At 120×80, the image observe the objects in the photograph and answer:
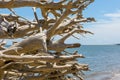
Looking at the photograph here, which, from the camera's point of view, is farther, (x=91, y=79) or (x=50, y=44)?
(x=91, y=79)

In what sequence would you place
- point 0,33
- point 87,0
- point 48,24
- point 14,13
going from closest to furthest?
point 87,0
point 0,33
point 14,13
point 48,24

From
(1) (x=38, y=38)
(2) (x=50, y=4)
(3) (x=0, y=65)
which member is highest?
(2) (x=50, y=4)

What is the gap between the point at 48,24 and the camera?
548 centimetres

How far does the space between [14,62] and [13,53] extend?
0.14 m

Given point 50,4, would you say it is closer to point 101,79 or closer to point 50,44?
point 50,44

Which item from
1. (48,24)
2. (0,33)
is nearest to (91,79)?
(48,24)

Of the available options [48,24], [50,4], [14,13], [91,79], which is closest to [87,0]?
[50,4]

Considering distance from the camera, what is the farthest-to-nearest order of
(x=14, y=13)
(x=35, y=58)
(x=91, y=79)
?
(x=91, y=79), (x=14, y=13), (x=35, y=58)

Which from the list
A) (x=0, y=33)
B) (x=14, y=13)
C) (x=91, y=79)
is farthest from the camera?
(x=91, y=79)

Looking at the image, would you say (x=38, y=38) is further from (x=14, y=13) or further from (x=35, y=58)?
(x=14, y=13)

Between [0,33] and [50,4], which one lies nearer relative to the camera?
[50,4]

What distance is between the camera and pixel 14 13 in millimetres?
4957

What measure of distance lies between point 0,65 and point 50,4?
69cm

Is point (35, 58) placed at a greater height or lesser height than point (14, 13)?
lesser
